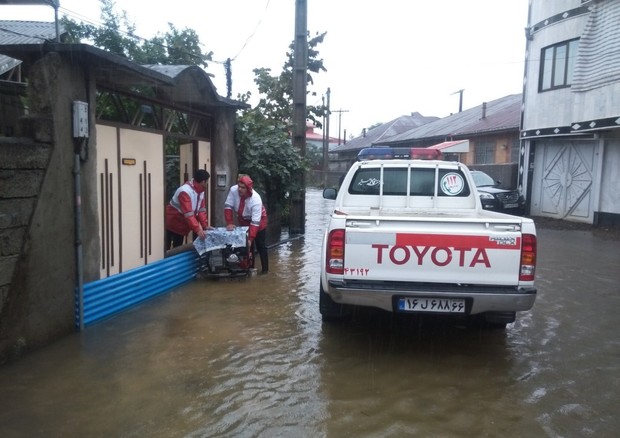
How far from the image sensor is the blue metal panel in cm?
552

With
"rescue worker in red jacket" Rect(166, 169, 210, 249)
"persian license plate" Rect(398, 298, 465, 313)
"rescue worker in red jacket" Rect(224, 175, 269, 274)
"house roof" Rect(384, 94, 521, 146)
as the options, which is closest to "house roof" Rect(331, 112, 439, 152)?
"house roof" Rect(384, 94, 521, 146)

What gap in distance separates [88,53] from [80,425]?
334 centimetres

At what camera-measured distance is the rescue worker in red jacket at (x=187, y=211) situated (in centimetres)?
734

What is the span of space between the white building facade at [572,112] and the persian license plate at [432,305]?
450 inches

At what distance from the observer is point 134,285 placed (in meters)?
6.28

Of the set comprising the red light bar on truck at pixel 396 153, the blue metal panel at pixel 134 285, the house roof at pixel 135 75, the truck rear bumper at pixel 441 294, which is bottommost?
the blue metal panel at pixel 134 285

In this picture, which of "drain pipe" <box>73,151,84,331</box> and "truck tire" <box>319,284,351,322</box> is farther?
"truck tire" <box>319,284,351,322</box>

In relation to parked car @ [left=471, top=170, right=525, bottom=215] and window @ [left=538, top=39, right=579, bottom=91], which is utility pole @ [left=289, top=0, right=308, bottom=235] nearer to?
parked car @ [left=471, top=170, right=525, bottom=215]

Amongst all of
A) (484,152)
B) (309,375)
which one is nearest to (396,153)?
(309,375)

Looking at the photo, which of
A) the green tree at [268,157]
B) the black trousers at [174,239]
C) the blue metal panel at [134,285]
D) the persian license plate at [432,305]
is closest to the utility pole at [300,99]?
the green tree at [268,157]

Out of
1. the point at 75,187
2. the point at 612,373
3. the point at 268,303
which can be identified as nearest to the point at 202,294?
the point at 268,303

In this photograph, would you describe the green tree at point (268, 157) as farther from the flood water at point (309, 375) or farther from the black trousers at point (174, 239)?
the flood water at point (309, 375)

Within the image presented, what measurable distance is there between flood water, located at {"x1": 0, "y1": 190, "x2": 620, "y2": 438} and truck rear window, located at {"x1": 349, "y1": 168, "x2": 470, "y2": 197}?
1503mm

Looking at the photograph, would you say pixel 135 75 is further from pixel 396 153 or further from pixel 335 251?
pixel 396 153
